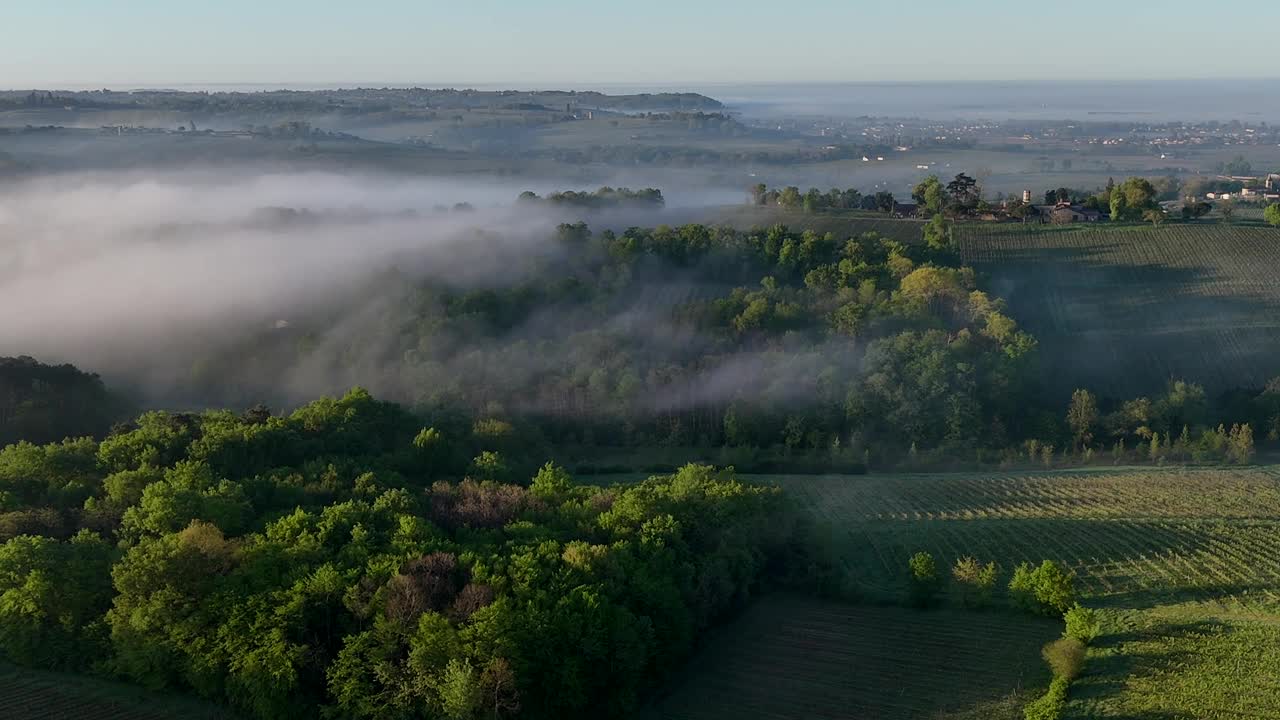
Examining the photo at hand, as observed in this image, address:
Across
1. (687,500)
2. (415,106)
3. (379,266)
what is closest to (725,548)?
(687,500)

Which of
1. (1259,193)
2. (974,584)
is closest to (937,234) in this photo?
(974,584)

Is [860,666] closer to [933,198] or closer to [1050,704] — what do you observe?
[1050,704]

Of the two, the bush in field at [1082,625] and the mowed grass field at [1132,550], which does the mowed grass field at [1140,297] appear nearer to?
the mowed grass field at [1132,550]

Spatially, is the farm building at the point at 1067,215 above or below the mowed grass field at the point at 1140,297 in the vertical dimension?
above

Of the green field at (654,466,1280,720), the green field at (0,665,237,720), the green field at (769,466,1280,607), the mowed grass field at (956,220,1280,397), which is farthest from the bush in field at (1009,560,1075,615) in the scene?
the mowed grass field at (956,220,1280,397)

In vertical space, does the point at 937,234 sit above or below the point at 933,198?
below

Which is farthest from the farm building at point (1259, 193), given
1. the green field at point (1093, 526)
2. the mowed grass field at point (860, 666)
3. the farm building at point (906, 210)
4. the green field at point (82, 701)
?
the green field at point (82, 701)

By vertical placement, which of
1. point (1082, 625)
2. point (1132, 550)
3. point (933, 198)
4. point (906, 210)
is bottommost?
point (1132, 550)
